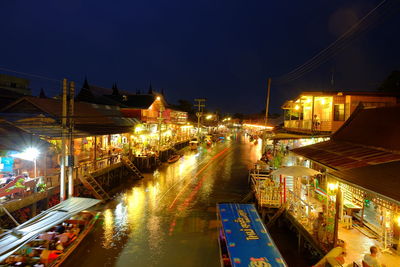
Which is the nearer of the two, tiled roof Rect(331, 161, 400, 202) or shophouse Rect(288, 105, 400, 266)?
tiled roof Rect(331, 161, 400, 202)

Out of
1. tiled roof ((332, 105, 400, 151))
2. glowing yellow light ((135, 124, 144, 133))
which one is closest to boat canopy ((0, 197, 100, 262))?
tiled roof ((332, 105, 400, 151))

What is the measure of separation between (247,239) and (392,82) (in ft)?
109

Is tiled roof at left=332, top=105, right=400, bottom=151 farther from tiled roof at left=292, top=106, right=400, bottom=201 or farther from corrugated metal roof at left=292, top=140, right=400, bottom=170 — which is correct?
corrugated metal roof at left=292, top=140, right=400, bottom=170

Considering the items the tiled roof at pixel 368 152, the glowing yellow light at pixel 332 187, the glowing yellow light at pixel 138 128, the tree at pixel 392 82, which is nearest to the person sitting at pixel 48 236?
the tiled roof at pixel 368 152

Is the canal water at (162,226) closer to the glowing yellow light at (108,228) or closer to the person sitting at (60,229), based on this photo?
the glowing yellow light at (108,228)

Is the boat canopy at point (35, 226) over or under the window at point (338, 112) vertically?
under

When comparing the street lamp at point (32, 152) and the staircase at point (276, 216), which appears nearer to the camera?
the street lamp at point (32, 152)

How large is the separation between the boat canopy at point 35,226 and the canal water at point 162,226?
2.07 metres

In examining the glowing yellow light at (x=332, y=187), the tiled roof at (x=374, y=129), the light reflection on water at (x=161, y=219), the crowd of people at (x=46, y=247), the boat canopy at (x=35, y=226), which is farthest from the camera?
the glowing yellow light at (x=332, y=187)

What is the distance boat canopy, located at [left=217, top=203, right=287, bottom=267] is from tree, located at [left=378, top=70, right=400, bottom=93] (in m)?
29.8

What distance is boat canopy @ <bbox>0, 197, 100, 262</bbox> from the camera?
8.42 meters

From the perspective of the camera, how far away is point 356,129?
456 inches

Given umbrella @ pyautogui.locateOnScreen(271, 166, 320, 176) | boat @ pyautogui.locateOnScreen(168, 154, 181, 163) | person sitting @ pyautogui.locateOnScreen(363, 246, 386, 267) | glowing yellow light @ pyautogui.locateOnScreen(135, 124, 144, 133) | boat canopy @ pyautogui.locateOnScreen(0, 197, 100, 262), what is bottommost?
boat @ pyautogui.locateOnScreen(168, 154, 181, 163)

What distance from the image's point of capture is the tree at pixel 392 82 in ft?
102
